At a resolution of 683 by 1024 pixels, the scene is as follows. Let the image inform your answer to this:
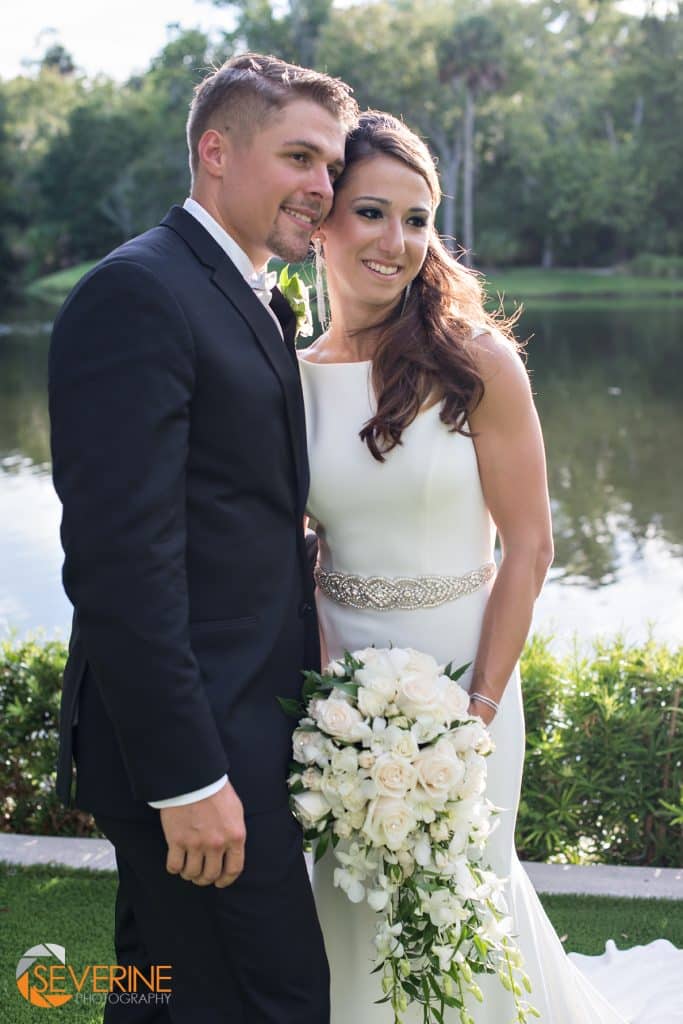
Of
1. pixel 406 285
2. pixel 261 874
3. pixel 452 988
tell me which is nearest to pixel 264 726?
pixel 261 874

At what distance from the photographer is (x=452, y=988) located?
2.60 meters

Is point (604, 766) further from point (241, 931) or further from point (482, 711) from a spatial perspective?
point (241, 931)

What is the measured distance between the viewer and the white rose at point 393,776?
242cm

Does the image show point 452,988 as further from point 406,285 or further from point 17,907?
point 17,907

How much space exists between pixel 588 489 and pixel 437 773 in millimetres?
13306

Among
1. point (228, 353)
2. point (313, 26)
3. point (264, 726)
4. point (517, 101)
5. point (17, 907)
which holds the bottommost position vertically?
point (17, 907)

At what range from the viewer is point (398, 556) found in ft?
9.90

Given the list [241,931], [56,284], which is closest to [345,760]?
[241,931]

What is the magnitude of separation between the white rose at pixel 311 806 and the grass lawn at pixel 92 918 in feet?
5.74

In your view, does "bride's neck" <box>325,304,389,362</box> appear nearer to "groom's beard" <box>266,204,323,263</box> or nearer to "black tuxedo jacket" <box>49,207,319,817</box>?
"groom's beard" <box>266,204,323,263</box>

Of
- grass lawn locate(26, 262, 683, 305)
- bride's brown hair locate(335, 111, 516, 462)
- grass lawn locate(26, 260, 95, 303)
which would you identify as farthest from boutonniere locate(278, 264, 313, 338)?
grass lawn locate(26, 260, 95, 303)

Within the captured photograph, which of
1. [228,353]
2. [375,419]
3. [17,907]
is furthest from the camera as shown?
[17,907]

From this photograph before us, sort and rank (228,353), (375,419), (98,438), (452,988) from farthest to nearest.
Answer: (375,419)
(452,988)
(228,353)
(98,438)

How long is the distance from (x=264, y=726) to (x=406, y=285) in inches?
50.2
